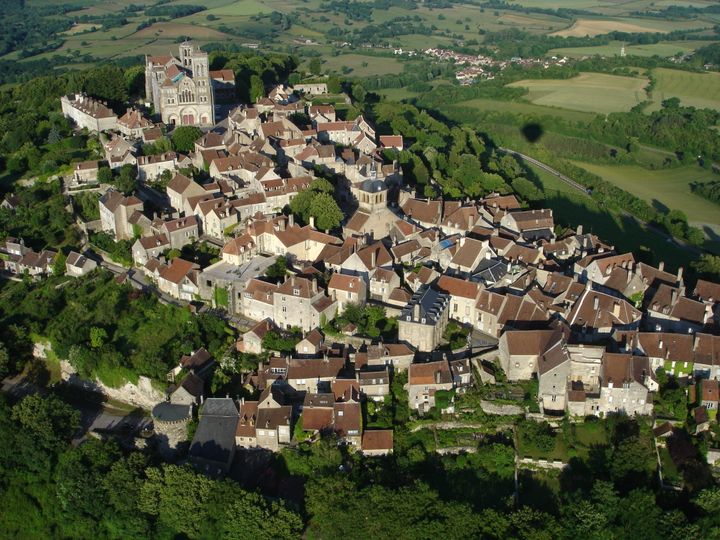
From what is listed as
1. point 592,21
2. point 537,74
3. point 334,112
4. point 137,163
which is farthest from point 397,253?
point 592,21

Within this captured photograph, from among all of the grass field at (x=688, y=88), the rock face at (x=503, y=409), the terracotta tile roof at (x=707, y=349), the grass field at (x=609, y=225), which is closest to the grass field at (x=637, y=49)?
the grass field at (x=688, y=88)

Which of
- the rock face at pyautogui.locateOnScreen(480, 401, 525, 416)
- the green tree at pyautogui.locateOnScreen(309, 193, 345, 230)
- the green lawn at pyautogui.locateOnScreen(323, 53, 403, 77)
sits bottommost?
the green lawn at pyautogui.locateOnScreen(323, 53, 403, 77)

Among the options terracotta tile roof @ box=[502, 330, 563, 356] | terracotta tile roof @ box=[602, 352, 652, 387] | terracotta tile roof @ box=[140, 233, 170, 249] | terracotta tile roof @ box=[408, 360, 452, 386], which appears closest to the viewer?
terracotta tile roof @ box=[602, 352, 652, 387]

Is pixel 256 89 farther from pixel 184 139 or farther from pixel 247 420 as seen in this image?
pixel 247 420

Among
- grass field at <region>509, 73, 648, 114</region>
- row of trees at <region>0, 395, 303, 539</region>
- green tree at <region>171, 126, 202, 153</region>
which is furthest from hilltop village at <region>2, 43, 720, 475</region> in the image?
grass field at <region>509, 73, 648, 114</region>

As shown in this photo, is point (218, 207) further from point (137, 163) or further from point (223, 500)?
point (223, 500)

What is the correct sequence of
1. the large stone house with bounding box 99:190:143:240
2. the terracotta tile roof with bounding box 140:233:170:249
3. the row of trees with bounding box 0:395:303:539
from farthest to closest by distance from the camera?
the large stone house with bounding box 99:190:143:240, the terracotta tile roof with bounding box 140:233:170:249, the row of trees with bounding box 0:395:303:539

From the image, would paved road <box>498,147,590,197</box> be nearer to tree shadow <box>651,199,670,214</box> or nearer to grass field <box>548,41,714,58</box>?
tree shadow <box>651,199,670,214</box>
